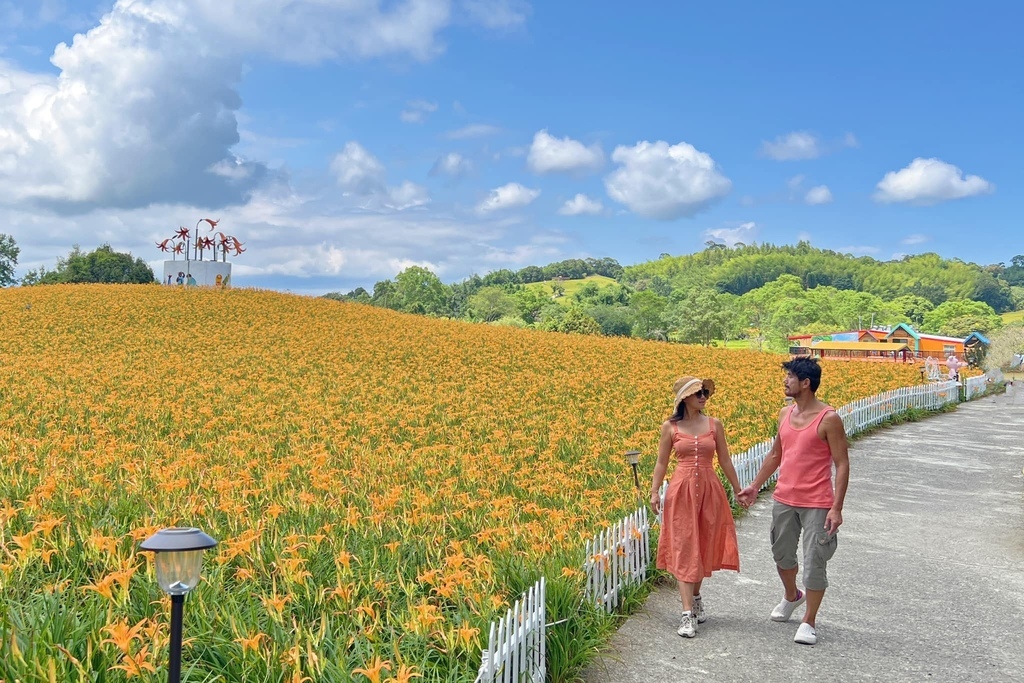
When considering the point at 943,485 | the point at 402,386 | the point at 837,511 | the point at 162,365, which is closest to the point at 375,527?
the point at 837,511

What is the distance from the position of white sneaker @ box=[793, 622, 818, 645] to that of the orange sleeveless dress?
0.69 m

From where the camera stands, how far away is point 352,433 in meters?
15.0

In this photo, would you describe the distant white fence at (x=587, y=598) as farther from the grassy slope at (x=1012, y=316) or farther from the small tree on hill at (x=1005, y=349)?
the grassy slope at (x=1012, y=316)

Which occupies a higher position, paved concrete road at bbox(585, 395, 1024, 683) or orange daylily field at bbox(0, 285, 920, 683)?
orange daylily field at bbox(0, 285, 920, 683)

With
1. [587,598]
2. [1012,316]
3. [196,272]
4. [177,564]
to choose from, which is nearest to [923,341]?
[196,272]

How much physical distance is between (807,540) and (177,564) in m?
4.47

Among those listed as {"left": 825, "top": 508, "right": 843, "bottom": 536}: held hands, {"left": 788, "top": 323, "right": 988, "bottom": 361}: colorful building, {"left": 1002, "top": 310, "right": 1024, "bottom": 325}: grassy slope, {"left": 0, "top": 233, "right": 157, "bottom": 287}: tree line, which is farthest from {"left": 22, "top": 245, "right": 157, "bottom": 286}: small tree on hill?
{"left": 1002, "top": 310, "right": 1024, "bottom": 325}: grassy slope

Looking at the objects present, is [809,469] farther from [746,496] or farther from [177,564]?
[177,564]

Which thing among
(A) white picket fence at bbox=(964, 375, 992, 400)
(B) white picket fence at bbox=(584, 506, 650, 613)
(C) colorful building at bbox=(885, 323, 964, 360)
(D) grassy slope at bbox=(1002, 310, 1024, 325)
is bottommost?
(B) white picket fence at bbox=(584, 506, 650, 613)

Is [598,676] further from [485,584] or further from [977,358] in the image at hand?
[977,358]

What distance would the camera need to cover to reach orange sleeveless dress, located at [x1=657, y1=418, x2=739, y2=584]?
5945mm

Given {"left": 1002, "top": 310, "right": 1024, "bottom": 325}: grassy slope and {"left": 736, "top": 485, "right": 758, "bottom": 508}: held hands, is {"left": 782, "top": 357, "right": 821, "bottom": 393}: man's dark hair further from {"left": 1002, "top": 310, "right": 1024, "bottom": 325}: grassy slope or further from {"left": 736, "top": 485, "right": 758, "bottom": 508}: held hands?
{"left": 1002, "top": 310, "right": 1024, "bottom": 325}: grassy slope

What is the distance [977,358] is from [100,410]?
69.1 m

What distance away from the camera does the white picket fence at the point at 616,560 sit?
6371mm
